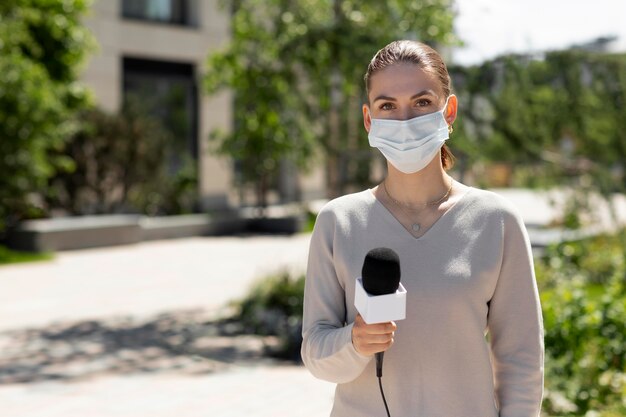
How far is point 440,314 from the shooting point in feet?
7.19

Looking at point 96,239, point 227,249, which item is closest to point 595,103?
point 227,249

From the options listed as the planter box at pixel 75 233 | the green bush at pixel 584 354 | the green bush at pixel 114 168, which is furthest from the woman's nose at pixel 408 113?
the green bush at pixel 114 168

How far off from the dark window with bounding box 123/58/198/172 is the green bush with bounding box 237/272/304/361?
16.4 metres

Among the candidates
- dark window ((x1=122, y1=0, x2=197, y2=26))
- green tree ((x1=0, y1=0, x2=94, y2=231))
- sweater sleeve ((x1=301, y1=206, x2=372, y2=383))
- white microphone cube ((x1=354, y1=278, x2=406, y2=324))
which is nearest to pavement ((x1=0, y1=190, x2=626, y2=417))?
green tree ((x1=0, y1=0, x2=94, y2=231))

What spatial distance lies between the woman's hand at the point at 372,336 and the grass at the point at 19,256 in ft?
53.4

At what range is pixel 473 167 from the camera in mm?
9961

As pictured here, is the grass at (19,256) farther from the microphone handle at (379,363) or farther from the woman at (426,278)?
the microphone handle at (379,363)

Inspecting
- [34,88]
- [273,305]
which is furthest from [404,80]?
[34,88]

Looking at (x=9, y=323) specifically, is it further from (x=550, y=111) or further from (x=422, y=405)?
(x=422, y=405)

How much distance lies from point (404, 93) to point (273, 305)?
8.44 metres

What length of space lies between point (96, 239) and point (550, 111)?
12.8 m

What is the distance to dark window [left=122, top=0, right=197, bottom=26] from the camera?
26.1 m

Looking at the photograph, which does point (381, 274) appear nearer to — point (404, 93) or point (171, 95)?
point (404, 93)

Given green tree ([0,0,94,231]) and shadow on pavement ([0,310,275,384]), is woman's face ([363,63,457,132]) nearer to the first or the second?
shadow on pavement ([0,310,275,384])
